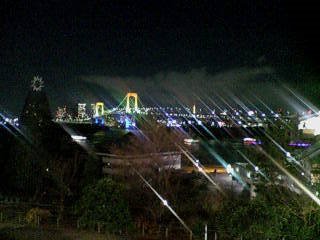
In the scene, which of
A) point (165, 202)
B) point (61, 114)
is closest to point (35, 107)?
point (165, 202)

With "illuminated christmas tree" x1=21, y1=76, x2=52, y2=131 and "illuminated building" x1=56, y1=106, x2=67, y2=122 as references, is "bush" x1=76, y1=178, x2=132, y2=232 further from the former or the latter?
"illuminated building" x1=56, y1=106, x2=67, y2=122

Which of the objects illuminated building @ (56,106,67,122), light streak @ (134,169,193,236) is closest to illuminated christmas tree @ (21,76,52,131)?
light streak @ (134,169,193,236)

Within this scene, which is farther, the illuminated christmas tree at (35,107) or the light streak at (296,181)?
the illuminated christmas tree at (35,107)

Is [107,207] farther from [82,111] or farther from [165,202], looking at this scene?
[82,111]

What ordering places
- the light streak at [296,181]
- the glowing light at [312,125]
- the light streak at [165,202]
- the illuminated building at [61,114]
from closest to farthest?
the light streak at [296,181] < the light streak at [165,202] < the glowing light at [312,125] < the illuminated building at [61,114]

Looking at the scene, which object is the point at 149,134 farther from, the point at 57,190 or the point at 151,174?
the point at 57,190

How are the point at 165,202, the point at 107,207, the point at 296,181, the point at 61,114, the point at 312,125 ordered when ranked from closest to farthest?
the point at 296,181 → the point at 107,207 → the point at 165,202 → the point at 312,125 → the point at 61,114

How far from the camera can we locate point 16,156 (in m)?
11.4

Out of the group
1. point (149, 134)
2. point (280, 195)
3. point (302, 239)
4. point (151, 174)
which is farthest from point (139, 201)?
point (302, 239)

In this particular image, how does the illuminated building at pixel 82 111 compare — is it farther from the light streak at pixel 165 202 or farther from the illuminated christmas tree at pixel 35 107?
the light streak at pixel 165 202

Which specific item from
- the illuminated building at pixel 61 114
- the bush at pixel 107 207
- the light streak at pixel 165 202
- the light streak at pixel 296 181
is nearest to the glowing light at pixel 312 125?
the light streak at pixel 165 202

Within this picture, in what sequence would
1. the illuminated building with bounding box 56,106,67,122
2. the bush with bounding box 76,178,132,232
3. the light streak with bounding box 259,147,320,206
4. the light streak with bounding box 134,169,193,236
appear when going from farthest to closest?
the illuminated building with bounding box 56,106,67,122 → the light streak with bounding box 134,169,193,236 → the bush with bounding box 76,178,132,232 → the light streak with bounding box 259,147,320,206

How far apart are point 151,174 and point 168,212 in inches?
38.7

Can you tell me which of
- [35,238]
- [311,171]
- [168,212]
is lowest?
[35,238]
